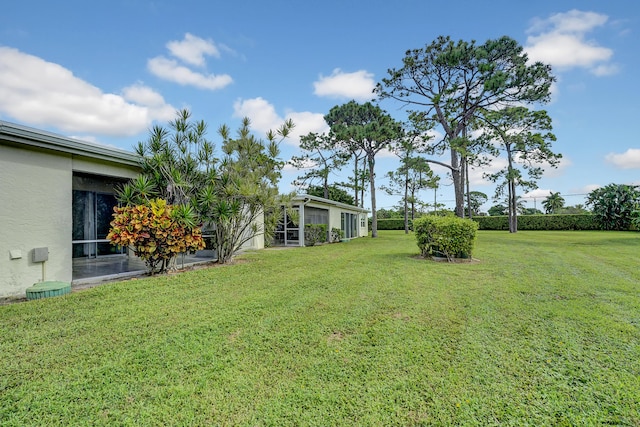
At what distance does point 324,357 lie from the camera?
292 cm

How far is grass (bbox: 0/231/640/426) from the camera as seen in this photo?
2.15 meters

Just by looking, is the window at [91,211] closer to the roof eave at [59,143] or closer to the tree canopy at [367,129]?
the roof eave at [59,143]

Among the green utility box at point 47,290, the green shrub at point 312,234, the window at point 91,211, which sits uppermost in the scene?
the window at point 91,211

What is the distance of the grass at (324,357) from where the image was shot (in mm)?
2146

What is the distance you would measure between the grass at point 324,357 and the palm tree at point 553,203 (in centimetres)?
3871

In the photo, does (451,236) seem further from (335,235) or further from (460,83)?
(460,83)

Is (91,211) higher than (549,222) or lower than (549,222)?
higher

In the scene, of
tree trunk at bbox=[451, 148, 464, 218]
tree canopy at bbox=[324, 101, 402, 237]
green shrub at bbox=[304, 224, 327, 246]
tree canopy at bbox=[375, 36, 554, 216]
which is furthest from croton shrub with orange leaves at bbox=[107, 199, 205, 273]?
tree canopy at bbox=[324, 101, 402, 237]

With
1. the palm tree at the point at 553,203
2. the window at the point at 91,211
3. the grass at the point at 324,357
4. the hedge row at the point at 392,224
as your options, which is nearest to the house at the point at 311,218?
the window at the point at 91,211

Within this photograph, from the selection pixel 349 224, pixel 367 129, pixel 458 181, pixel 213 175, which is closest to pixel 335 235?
pixel 349 224

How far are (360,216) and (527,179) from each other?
1395 cm

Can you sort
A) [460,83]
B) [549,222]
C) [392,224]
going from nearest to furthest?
[460,83], [549,222], [392,224]

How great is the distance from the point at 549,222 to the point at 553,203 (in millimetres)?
11680

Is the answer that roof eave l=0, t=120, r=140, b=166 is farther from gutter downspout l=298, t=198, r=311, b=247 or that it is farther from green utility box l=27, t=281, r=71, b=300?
gutter downspout l=298, t=198, r=311, b=247
